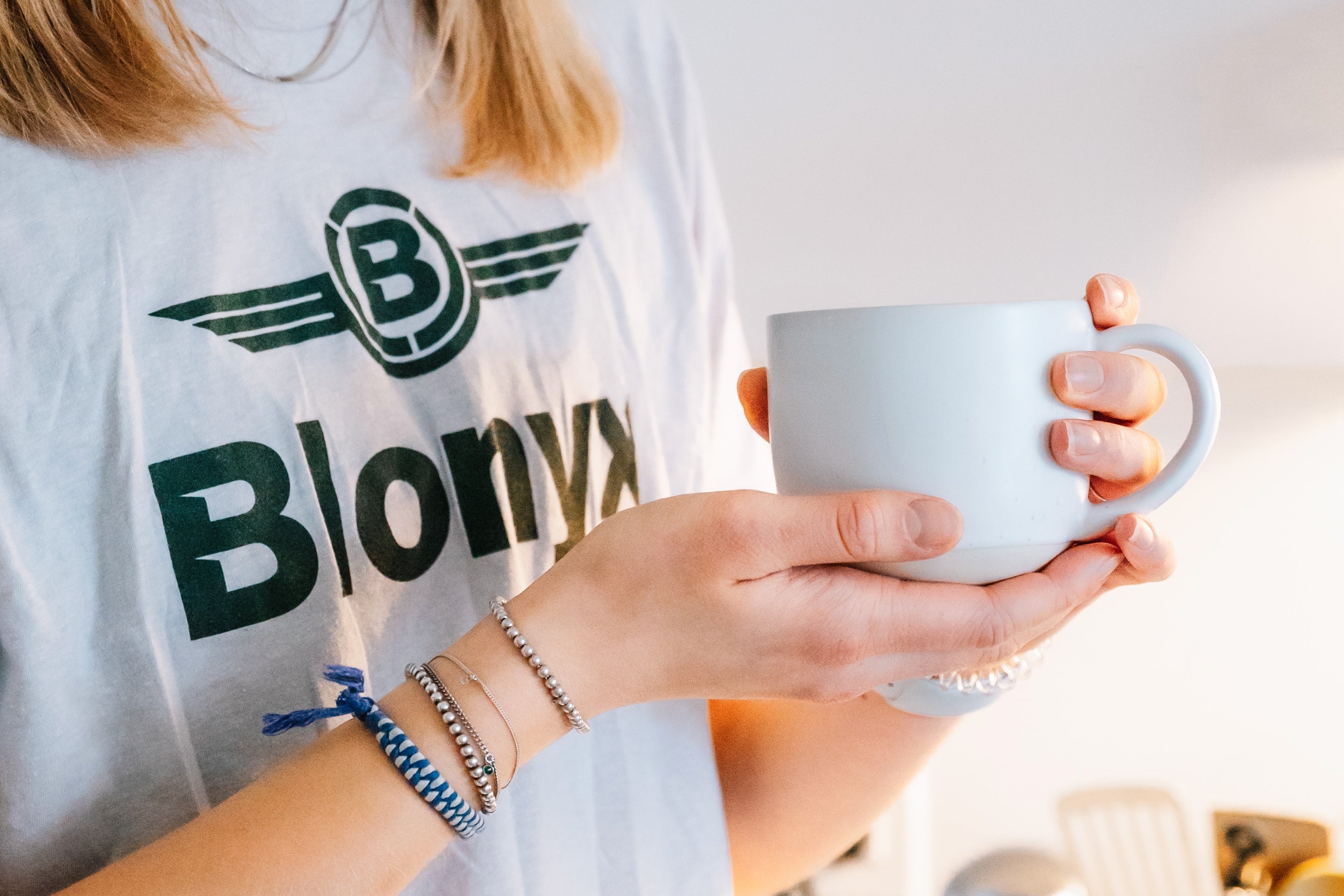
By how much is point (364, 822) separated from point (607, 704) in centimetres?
13

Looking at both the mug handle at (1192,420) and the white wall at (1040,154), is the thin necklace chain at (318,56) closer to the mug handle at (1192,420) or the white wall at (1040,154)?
the mug handle at (1192,420)

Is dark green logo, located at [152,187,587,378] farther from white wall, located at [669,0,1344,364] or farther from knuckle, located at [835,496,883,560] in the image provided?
white wall, located at [669,0,1344,364]

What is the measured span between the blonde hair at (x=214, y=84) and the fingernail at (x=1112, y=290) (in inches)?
16.1

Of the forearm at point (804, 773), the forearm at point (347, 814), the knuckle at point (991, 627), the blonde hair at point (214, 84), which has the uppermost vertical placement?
the blonde hair at point (214, 84)

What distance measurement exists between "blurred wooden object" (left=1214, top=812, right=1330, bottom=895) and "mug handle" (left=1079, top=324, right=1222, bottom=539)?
2.97 feet

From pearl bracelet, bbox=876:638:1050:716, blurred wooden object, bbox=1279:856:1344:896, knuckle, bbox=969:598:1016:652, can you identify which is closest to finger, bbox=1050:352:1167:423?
knuckle, bbox=969:598:1016:652

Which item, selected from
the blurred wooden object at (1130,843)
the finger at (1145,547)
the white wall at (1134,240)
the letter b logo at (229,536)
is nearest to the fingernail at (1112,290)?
the finger at (1145,547)

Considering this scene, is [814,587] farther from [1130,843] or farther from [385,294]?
[1130,843]

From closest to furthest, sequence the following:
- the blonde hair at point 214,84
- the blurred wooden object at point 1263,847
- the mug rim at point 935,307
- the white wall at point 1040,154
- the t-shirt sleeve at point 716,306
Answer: the mug rim at point 935,307 → the blonde hair at point 214,84 → the t-shirt sleeve at point 716,306 → the white wall at point 1040,154 → the blurred wooden object at point 1263,847

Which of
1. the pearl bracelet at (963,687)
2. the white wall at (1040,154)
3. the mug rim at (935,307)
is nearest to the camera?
the mug rim at (935,307)

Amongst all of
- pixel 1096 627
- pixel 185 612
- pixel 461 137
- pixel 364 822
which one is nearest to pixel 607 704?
pixel 364 822

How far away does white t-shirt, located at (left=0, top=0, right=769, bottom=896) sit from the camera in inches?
18.7

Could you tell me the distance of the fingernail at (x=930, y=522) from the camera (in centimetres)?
39

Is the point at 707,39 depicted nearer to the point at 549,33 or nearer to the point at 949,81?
the point at 949,81
